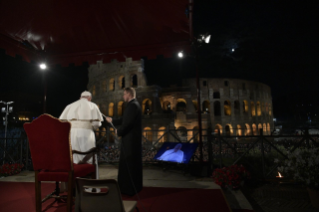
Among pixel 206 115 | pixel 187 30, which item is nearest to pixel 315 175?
pixel 187 30

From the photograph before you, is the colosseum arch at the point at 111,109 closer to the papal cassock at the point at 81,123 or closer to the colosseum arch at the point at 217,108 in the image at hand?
the colosseum arch at the point at 217,108

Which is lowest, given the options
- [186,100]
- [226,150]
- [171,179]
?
[226,150]

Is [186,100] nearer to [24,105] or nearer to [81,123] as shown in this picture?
[81,123]

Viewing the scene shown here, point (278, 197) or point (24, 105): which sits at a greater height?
point (24, 105)

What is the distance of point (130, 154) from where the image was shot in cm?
314

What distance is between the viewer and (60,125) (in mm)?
2432

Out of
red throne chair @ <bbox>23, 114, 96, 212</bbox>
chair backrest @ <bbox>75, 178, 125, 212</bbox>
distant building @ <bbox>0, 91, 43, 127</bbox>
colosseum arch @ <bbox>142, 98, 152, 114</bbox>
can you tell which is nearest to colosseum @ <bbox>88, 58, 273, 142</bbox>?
colosseum arch @ <bbox>142, 98, 152, 114</bbox>

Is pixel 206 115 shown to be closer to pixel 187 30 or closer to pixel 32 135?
pixel 187 30

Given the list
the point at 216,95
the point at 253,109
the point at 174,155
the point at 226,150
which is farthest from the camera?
the point at 253,109

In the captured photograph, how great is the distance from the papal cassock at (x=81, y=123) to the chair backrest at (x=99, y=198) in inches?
71.3

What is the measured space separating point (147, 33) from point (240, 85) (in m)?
29.7

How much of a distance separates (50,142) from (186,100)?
2336 centimetres

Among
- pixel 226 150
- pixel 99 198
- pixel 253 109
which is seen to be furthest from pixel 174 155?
pixel 253 109

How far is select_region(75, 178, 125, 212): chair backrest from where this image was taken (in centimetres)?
153
